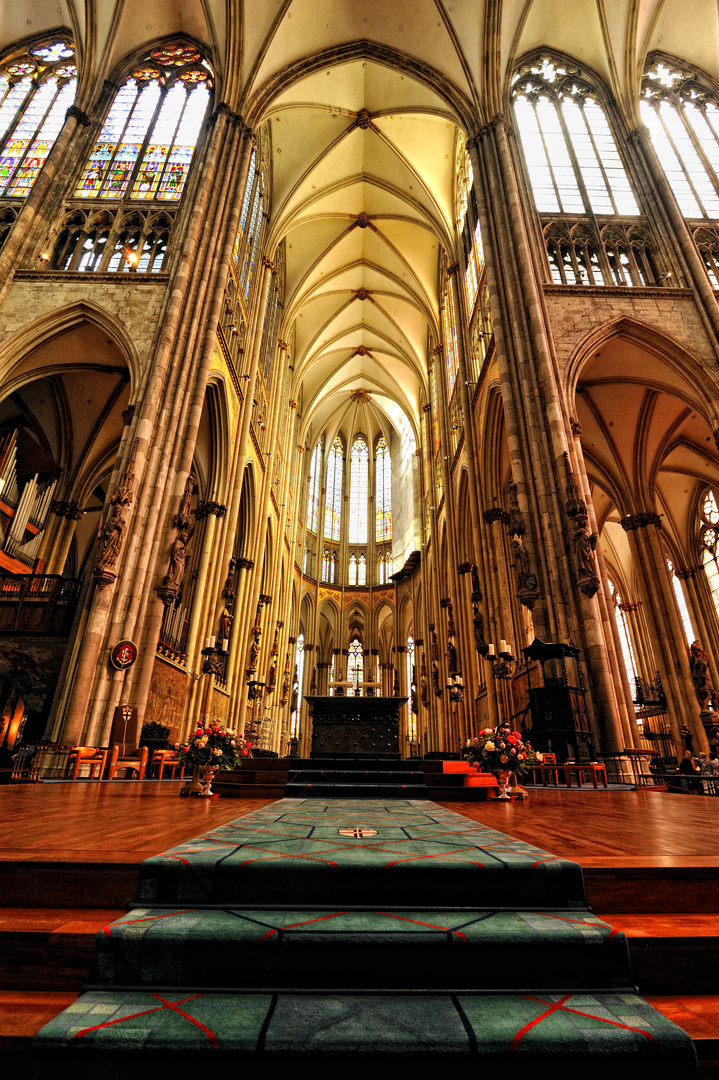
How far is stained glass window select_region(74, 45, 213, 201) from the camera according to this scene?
15.4m

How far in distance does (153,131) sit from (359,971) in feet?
68.9

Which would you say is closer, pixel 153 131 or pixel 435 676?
pixel 153 131

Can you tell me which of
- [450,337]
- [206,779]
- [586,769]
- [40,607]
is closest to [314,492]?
[450,337]

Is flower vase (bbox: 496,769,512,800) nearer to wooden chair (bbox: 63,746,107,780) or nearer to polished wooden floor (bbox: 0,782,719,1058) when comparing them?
polished wooden floor (bbox: 0,782,719,1058)

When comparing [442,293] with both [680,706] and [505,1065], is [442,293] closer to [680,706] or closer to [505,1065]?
[680,706]

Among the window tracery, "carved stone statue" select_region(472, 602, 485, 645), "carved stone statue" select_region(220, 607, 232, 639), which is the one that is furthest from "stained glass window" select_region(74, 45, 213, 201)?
"carved stone statue" select_region(472, 602, 485, 645)

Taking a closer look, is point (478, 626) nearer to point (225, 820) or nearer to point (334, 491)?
point (225, 820)

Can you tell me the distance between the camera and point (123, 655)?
32.3 feet

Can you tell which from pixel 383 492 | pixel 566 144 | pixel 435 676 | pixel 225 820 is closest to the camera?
pixel 225 820

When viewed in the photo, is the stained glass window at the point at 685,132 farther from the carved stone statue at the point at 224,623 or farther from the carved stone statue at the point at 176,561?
the carved stone statue at the point at 224,623

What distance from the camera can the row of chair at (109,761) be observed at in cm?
873

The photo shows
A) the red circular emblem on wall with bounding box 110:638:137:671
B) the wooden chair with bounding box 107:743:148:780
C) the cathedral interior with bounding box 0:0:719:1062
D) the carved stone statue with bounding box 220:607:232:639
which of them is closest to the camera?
the wooden chair with bounding box 107:743:148:780

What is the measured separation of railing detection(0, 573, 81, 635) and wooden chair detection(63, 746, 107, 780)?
4883 mm

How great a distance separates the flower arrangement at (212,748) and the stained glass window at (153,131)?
14953 mm
